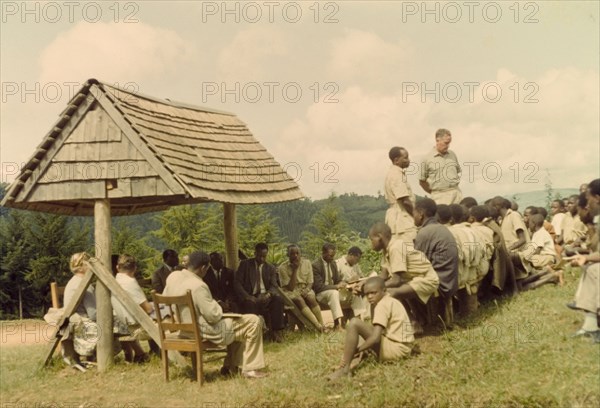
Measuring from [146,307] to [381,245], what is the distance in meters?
3.92

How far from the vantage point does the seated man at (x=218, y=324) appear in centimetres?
850

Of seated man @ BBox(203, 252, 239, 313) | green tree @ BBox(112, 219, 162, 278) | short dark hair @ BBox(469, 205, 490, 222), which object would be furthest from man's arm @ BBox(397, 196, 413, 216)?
green tree @ BBox(112, 219, 162, 278)

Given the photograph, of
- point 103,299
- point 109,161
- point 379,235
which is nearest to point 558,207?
point 379,235

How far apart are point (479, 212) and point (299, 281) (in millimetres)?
3875

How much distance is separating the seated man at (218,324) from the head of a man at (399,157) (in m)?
3.33

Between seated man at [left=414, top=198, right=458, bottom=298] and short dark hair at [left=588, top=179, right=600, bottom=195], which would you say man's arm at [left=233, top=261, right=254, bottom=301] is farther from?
short dark hair at [left=588, top=179, right=600, bottom=195]

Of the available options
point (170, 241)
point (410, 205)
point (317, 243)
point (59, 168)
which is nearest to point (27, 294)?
point (170, 241)

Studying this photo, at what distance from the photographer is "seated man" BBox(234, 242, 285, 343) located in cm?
1178

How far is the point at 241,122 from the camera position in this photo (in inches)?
576

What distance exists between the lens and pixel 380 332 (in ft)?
26.0

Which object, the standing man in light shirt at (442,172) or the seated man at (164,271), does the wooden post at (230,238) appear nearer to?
the seated man at (164,271)

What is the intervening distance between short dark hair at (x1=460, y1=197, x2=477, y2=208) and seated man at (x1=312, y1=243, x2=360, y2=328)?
2.84 meters

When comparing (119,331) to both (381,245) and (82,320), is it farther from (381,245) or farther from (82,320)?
(381,245)

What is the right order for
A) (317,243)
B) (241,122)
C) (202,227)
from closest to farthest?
(241,122), (202,227), (317,243)
